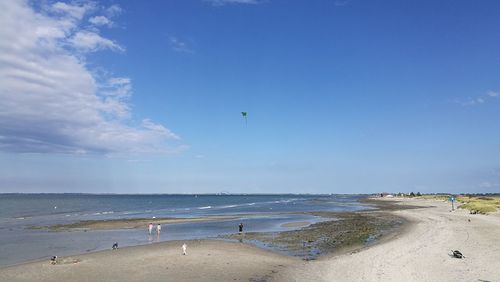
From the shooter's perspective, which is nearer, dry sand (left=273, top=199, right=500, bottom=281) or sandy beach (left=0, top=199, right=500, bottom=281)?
dry sand (left=273, top=199, right=500, bottom=281)

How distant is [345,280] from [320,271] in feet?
9.17

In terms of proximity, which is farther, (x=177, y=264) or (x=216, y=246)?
(x=216, y=246)

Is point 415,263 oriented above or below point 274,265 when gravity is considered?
above

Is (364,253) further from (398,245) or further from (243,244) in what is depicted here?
(243,244)

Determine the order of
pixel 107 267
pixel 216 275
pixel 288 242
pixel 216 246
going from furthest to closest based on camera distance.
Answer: pixel 288 242 < pixel 216 246 < pixel 107 267 < pixel 216 275

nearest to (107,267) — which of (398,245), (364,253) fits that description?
(364,253)

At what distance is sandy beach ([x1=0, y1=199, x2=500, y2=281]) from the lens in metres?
21.8

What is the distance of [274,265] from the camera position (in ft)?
84.1

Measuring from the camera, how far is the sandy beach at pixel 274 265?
71.5ft

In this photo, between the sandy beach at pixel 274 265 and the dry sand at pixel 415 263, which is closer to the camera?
the dry sand at pixel 415 263

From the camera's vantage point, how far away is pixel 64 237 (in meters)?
44.2

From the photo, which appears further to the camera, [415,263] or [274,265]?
[274,265]

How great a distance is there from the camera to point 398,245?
103 ft

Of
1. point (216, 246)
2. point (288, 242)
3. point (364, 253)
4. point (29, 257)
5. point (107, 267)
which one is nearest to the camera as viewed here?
point (107, 267)
